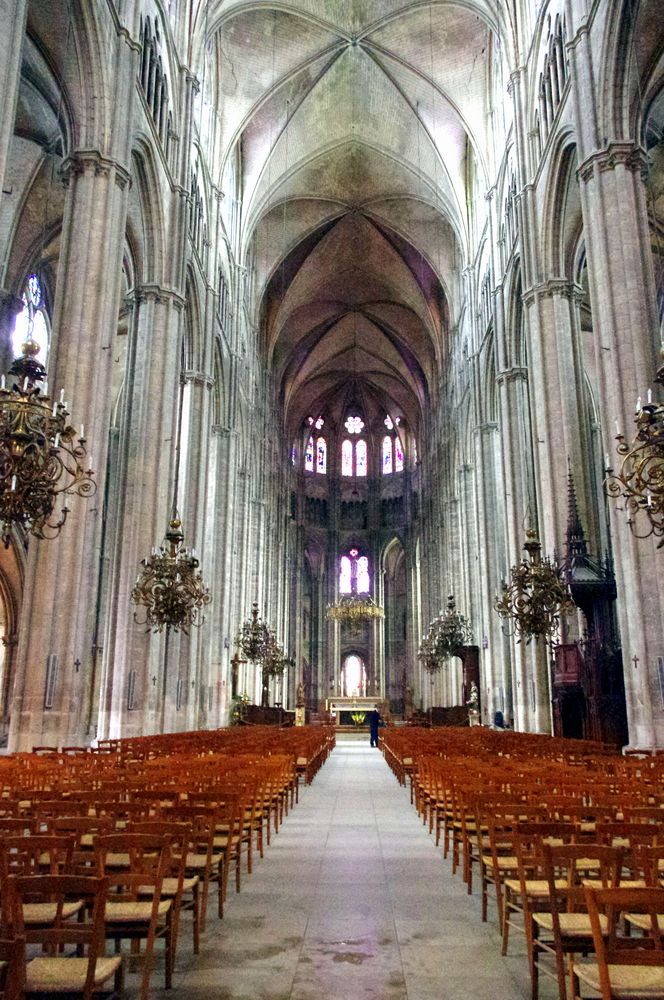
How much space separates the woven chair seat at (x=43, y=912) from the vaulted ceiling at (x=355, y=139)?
28.0 metres

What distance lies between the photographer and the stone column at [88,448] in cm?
1338

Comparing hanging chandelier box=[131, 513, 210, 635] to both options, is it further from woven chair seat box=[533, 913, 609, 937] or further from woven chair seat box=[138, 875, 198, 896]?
woven chair seat box=[533, 913, 609, 937]

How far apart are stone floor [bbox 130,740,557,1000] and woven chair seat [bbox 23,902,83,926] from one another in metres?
0.65

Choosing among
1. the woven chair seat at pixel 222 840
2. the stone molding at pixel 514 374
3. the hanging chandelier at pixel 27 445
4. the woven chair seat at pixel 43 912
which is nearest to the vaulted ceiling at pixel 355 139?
the stone molding at pixel 514 374

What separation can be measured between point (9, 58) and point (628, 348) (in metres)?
11.3

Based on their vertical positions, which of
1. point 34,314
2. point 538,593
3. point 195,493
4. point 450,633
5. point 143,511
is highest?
point 34,314

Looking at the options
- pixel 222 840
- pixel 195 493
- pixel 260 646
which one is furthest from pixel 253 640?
pixel 222 840

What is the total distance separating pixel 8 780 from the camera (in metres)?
7.29

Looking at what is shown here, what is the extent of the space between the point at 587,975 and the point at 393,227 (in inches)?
1604

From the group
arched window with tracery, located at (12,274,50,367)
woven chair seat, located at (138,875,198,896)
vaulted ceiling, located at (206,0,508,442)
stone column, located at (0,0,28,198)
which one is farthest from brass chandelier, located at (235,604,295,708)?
woven chair seat, located at (138,875,198,896)

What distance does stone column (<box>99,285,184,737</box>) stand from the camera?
1883 cm

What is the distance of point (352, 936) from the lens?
5117mm

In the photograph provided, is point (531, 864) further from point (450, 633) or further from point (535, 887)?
point (450, 633)

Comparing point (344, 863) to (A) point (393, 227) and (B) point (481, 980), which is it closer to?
(B) point (481, 980)
